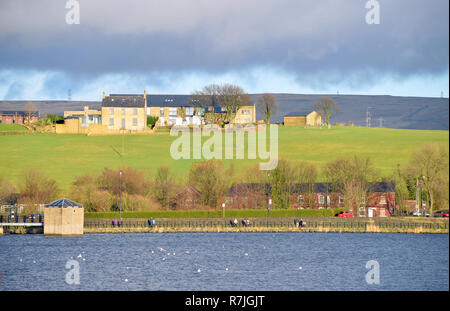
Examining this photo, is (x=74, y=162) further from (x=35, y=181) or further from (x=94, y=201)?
(x=94, y=201)

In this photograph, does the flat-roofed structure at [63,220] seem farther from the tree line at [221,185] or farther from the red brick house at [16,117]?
the red brick house at [16,117]

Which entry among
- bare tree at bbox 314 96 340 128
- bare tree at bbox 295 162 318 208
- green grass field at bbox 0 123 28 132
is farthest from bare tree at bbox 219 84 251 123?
bare tree at bbox 295 162 318 208

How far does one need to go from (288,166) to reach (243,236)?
988 inches

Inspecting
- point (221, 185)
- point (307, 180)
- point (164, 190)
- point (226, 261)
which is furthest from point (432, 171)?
point (226, 261)

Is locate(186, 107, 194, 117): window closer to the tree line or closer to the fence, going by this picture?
the tree line

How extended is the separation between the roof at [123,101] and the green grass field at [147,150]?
52.9 feet

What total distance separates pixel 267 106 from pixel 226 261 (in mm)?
118994

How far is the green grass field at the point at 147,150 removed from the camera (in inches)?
4552

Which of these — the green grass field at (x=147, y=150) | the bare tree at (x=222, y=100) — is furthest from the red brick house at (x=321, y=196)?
the bare tree at (x=222, y=100)

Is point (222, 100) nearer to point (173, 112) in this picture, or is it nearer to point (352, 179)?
point (173, 112)

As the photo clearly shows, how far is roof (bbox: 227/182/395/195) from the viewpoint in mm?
98375

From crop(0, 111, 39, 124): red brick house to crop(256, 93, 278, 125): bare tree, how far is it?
5805 cm

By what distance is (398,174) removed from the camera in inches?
4195
